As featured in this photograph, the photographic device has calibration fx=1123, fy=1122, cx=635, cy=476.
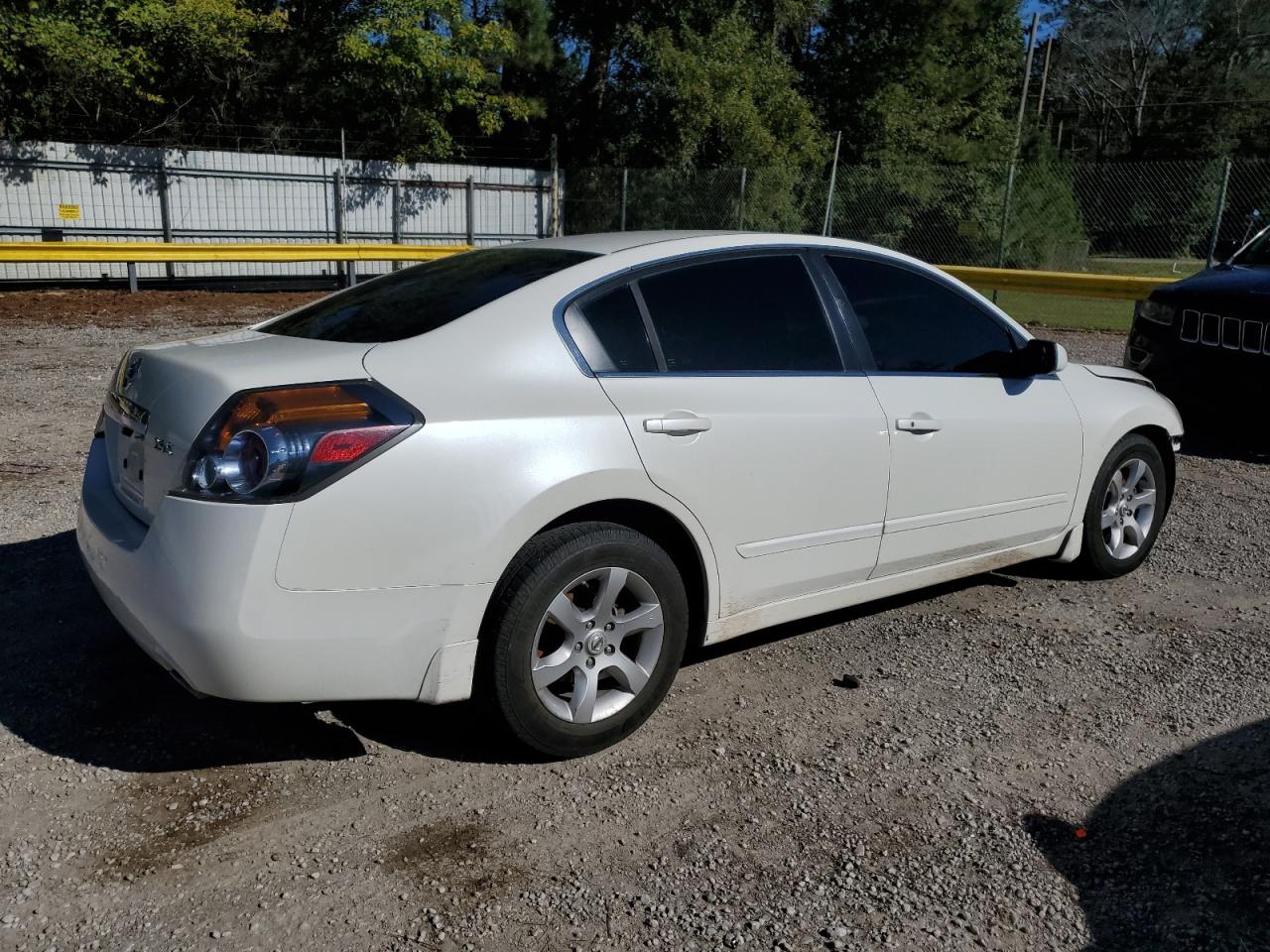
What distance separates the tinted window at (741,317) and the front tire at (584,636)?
66 centimetres

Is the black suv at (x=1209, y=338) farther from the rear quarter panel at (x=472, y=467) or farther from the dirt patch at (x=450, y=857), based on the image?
the dirt patch at (x=450, y=857)

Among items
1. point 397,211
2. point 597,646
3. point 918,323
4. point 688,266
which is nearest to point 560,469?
point 597,646

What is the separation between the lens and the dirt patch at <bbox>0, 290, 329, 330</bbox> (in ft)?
44.5

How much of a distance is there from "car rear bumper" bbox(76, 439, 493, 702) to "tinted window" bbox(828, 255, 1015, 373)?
186 centimetres

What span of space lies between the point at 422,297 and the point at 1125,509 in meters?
3.31

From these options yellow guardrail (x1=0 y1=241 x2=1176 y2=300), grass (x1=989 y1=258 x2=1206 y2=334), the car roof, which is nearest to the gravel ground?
the car roof

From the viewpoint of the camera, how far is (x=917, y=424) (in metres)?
3.98

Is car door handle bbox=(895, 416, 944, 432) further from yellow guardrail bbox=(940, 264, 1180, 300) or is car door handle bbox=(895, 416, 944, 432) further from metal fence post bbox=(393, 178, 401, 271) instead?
metal fence post bbox=(393, 178, 401, 271)

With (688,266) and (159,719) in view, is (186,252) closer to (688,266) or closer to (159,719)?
(159,719)

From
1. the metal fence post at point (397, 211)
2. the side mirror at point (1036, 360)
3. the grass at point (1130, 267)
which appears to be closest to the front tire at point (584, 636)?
the side mirror at point (1036, 360)

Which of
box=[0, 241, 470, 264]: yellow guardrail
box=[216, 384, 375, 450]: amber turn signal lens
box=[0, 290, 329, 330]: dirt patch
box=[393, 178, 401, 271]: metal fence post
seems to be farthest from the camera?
box=[393, 178, 401, 271]: metal fence post

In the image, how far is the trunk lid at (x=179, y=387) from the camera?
2.96 m

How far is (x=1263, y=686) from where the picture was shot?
3990 mm

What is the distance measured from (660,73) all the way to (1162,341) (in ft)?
69.1
